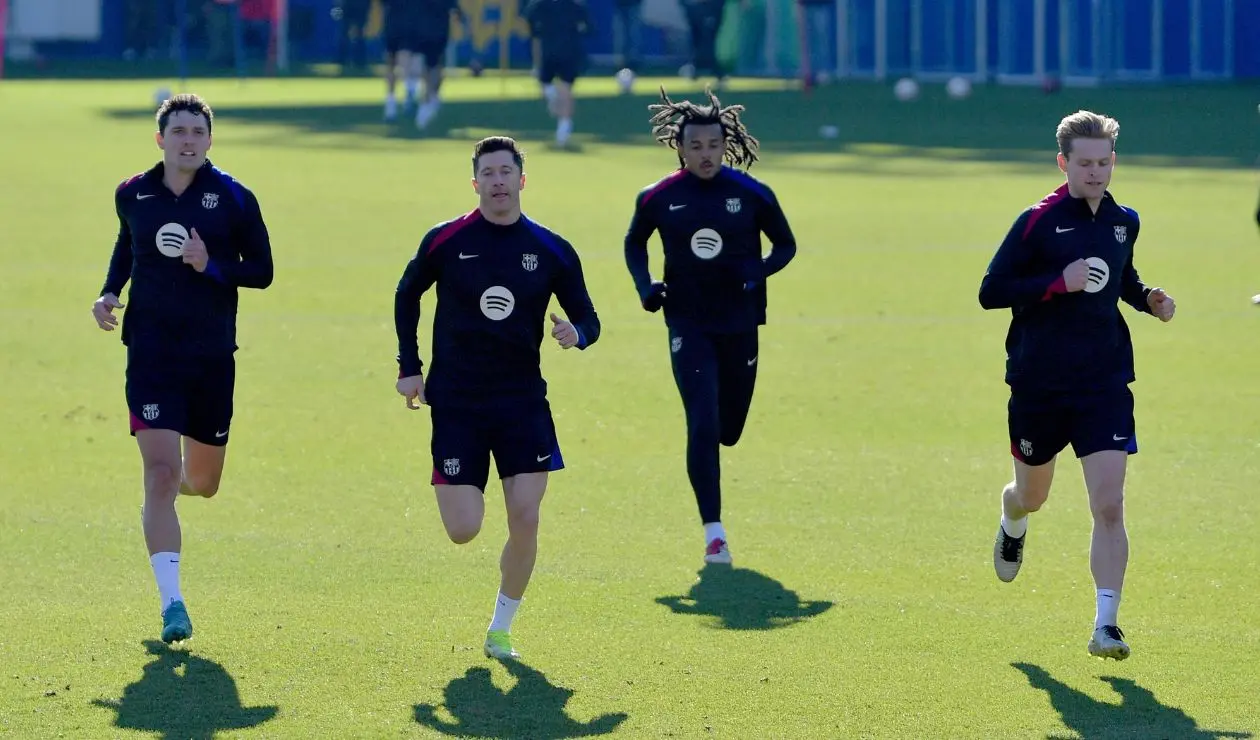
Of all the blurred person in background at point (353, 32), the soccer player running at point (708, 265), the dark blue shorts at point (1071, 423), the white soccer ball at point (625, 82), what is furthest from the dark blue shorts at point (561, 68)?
the dark blue shorts at point (1071, 423)

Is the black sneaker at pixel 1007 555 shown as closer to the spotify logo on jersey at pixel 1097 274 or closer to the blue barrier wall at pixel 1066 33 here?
the spotify logo on jersey at pixel 1097 274

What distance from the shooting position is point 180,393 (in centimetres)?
876

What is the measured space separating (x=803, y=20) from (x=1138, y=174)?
1671 centimetres

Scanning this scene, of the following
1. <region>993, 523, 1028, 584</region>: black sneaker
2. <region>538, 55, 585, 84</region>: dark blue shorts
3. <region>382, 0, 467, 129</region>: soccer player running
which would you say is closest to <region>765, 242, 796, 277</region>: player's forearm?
<region>993, 523, 1028, 584</region>: black sneaker

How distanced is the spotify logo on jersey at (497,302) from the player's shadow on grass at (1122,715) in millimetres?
2406

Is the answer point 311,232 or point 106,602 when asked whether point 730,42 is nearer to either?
point 311,232

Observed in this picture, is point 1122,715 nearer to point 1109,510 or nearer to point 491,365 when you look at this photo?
point 1109,510

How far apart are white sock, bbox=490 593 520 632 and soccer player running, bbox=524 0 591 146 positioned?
2344cm

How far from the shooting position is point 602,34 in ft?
181

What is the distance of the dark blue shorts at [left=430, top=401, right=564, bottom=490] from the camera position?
27.0 feet

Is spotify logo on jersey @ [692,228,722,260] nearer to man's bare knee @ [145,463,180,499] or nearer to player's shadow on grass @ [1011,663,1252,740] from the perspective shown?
man's bare knee @ [145,463,180,499]

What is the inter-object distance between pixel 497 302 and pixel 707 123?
8.42 ft

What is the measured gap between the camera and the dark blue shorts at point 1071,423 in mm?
8266

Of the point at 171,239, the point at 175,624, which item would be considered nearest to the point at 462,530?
the point at 175,624
